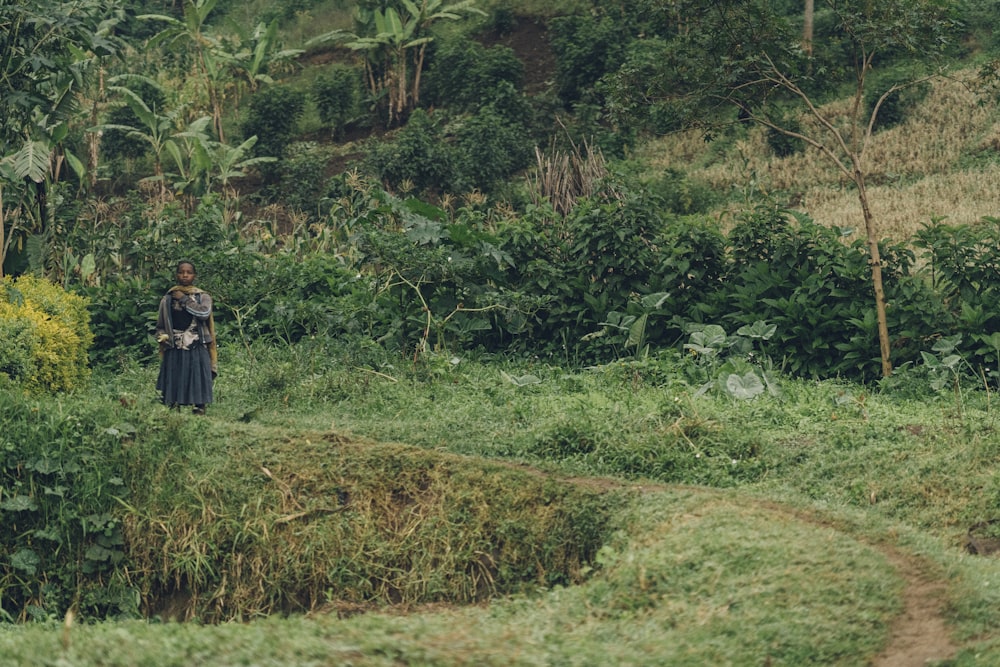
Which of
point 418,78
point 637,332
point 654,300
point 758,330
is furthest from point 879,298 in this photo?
point 418,78

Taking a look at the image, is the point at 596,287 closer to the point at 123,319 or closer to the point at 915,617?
the point at 123,319

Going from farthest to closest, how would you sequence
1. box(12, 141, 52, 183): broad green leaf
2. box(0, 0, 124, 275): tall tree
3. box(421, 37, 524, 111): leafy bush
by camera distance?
box(421, 37, 524, 111): leafy bush, box(12, 141, 52, 183): broad green leaf, box(0, 0, 124, 275): tall tree

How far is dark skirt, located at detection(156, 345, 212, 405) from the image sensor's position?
912 centimetres

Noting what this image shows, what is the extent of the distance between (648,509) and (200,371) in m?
3.79

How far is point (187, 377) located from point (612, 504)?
3578 millimetres

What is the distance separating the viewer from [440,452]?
317 inches

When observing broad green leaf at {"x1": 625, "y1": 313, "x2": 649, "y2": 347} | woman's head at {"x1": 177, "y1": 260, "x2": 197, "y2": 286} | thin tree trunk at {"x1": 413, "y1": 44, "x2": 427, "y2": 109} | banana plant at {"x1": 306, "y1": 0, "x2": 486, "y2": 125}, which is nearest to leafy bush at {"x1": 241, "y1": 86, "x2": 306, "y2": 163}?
banana plant at {"x1": 306, "y1": 0, "x2": 486, "y2": 125}

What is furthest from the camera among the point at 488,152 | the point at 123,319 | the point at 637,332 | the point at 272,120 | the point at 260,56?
the point at 260,56

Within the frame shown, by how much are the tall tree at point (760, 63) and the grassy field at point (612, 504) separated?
2.12 m

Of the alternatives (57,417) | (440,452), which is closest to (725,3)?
(440,452)

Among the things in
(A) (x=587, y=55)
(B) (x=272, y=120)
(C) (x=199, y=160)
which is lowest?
(B) (x=272, y=120)

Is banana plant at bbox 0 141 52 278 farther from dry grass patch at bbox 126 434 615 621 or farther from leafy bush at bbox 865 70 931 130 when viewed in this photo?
leafy bush at bbox 865 70 931 130

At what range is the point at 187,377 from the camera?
9.13 meters

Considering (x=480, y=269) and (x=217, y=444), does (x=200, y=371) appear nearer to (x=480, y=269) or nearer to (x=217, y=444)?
(x=217, y=444)
